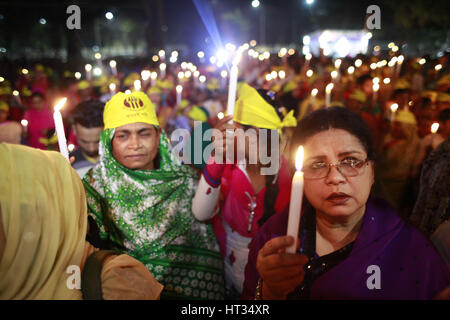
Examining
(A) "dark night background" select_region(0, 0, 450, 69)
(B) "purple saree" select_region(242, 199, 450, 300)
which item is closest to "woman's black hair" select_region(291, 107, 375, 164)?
(B) "purple saree" select_region(242, 199, 450, 300)

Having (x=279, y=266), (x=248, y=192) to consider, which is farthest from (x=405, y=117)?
(x=279, y=266)

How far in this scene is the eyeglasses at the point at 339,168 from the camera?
149 cm

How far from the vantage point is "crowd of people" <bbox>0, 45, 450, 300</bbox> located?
1.15m

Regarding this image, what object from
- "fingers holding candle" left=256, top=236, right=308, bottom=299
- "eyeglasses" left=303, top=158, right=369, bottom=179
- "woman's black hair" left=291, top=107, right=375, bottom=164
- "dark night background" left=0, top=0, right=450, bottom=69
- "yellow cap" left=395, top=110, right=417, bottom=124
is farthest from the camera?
"dark night background" left=0, top=0, right=450, bottom=69

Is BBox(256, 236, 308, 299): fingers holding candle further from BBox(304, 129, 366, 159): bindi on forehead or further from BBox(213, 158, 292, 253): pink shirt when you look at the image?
BBox(213, 158, 292, 253): pink shirt

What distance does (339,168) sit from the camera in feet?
4.91

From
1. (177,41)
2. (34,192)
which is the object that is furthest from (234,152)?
(177,41)

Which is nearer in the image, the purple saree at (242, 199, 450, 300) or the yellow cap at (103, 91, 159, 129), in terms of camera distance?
the purple saree at (242, 199, 450, 300)

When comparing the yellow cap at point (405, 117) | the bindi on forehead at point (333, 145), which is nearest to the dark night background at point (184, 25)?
the yellow cap at point (405, 117)

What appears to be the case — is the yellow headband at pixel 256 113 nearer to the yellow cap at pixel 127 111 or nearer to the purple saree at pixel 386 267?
the yellow cap at pixel 127 111

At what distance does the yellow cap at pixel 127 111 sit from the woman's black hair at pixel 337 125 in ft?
3.84

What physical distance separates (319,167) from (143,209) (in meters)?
1.20

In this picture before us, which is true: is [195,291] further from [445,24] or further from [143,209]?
[445,24]
